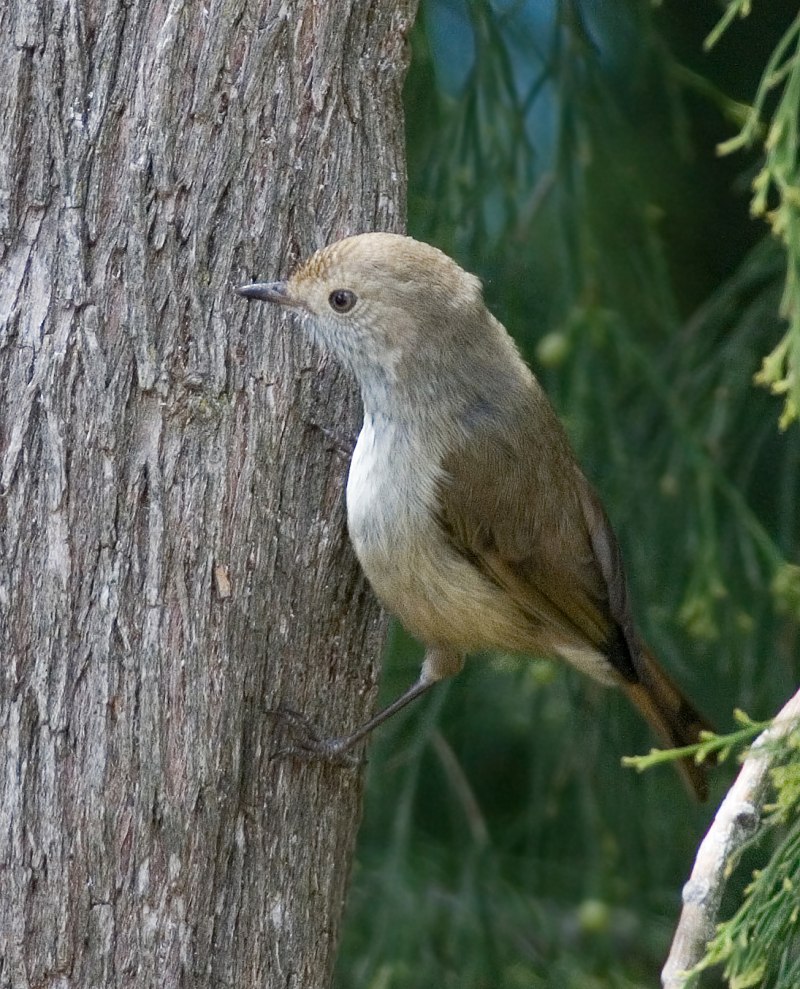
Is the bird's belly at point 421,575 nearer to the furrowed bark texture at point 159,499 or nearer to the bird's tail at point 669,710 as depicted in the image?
the furrowed bark texture at point 159,499

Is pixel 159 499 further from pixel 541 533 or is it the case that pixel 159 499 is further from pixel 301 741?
pixel 541 533

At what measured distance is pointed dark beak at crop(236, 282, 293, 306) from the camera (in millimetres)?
2727

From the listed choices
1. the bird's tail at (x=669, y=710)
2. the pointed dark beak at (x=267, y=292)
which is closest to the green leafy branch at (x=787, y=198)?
the pointed dark beak at (x=267, y=292)

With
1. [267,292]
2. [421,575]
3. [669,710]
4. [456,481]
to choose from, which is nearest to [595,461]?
[669,710]

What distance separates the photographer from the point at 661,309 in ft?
13.6

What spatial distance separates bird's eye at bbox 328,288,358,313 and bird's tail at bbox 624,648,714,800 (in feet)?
3.71

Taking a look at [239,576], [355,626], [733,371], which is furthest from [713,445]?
[239,576]

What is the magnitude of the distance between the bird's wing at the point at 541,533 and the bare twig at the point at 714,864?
0.85 meters

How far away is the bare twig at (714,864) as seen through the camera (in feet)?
7.76

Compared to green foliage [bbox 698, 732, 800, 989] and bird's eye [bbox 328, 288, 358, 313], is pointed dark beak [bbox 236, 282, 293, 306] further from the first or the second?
green foliage [bbox 698, 732, 800, 989]

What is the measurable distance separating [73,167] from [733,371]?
86.4 inches

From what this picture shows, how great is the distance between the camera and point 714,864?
2365 millimetres

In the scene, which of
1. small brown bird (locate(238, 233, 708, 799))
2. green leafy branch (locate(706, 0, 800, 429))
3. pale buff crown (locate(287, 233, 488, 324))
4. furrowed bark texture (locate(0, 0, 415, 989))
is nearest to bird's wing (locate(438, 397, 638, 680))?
small brown bird (locate(238, 233, 708, 799))

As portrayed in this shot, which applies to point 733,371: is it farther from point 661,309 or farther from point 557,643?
point 557,643
